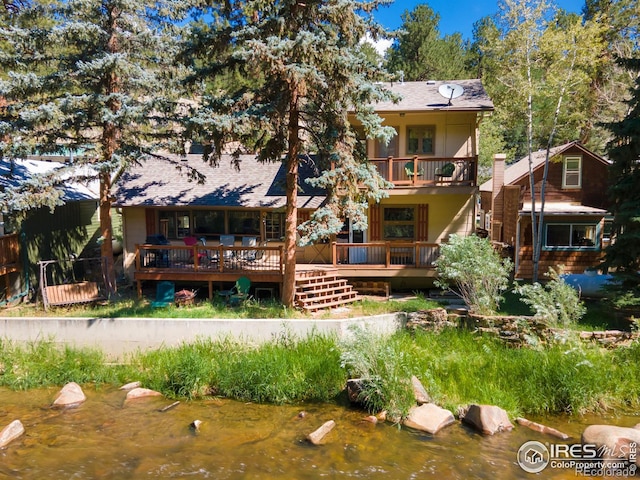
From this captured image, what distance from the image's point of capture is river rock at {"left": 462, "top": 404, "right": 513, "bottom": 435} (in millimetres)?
9023

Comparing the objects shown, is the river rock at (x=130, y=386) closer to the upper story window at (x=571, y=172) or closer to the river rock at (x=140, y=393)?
the river rock at (x=140, y=393)

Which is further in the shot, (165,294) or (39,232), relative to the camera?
(39,232)

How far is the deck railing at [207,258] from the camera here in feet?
50.5

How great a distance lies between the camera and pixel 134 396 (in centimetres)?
1065

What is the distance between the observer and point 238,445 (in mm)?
8836

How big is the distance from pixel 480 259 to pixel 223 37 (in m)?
9.63

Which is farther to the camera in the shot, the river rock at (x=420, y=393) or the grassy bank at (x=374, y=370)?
the river rock at (x=420, y=393)

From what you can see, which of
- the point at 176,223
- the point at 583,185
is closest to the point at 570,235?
the point at 583,185

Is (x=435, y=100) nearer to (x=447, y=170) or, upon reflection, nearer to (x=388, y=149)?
(x=388, y=149)

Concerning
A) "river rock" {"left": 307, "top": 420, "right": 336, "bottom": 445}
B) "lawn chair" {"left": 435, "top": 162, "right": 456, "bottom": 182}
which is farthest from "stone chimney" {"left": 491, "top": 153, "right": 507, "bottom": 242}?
"river rock" {"left": 307, "top": 420, "right": 336, "bottom": 445}

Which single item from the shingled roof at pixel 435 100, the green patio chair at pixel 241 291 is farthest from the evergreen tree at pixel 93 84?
the shingled roof at pixel 435 100

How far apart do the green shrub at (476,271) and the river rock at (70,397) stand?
10.1 metres

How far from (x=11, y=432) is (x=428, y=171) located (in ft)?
46.5
